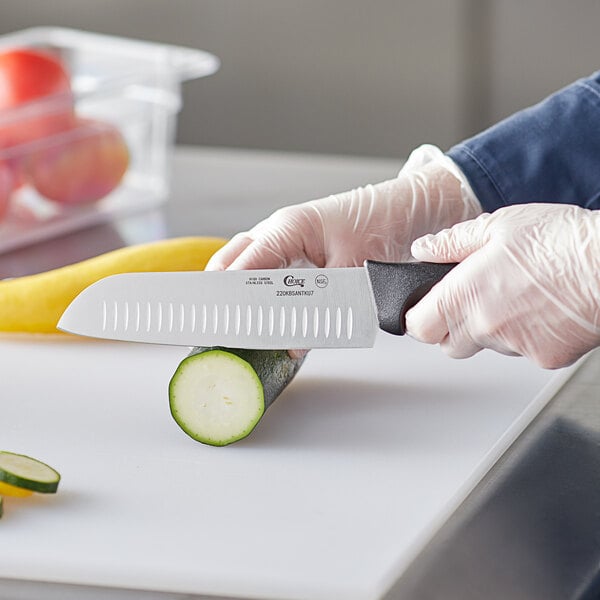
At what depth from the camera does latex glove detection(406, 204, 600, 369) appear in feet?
4.33

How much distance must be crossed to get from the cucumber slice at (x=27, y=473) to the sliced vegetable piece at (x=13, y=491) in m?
0.02

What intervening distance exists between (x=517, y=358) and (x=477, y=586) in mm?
539

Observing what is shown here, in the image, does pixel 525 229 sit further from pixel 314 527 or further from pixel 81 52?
pixel 81 52

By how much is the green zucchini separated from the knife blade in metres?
0.02

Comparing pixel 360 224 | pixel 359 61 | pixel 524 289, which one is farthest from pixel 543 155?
pixel 359 61

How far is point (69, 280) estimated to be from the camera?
5.63ft

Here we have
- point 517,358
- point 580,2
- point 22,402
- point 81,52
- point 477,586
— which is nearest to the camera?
point 477,586

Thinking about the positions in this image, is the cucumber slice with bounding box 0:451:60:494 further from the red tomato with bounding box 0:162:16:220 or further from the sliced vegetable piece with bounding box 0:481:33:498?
the red tomato with bounding box 0:162:16:220

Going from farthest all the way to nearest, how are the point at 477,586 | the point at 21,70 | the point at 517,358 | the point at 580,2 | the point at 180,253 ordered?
the point at 580,2 < the point at 21,70 < the point at 180,253 < the point at 517,358 < the point at 477,586

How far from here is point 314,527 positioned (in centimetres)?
122

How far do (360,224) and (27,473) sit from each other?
584 mm

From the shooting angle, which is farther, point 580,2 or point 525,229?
point 580,2

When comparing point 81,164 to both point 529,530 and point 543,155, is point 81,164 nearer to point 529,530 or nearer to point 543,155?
point 543,155

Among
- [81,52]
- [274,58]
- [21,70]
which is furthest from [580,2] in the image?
[21,70]
